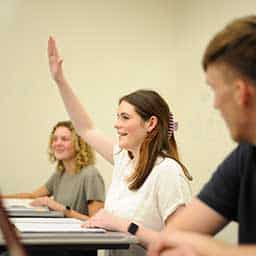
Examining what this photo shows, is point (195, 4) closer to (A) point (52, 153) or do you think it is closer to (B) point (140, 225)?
(A) point (52, 153)

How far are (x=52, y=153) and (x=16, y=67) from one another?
97 centimetres

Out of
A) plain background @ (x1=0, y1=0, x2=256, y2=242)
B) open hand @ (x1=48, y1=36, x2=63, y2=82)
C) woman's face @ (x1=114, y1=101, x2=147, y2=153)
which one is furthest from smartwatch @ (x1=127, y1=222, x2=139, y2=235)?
plain background @ (x1=0, y1=0, x2=256, y2=242)

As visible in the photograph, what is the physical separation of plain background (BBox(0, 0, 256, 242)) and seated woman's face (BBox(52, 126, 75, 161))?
901mm

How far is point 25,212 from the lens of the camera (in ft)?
8.22

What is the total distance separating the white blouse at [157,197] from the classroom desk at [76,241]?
11.0 inches

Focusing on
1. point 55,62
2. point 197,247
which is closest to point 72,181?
point 55,62

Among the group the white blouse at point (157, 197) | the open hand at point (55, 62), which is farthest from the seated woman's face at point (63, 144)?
the white blouse at point (157, 197)

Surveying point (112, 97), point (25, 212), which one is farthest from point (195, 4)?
point (25, 212)

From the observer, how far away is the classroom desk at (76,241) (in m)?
1.62

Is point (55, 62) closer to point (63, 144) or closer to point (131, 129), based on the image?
point (131, 129)

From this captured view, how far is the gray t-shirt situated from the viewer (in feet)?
9.82

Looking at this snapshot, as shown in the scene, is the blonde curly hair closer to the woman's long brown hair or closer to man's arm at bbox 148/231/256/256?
the woman's long brown hair

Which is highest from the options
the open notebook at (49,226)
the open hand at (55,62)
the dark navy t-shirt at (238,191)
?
the open hand at (55,62)

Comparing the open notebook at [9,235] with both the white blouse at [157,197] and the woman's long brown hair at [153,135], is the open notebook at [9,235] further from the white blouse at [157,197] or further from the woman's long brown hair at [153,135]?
the woman's long brown hair at [153,135]
